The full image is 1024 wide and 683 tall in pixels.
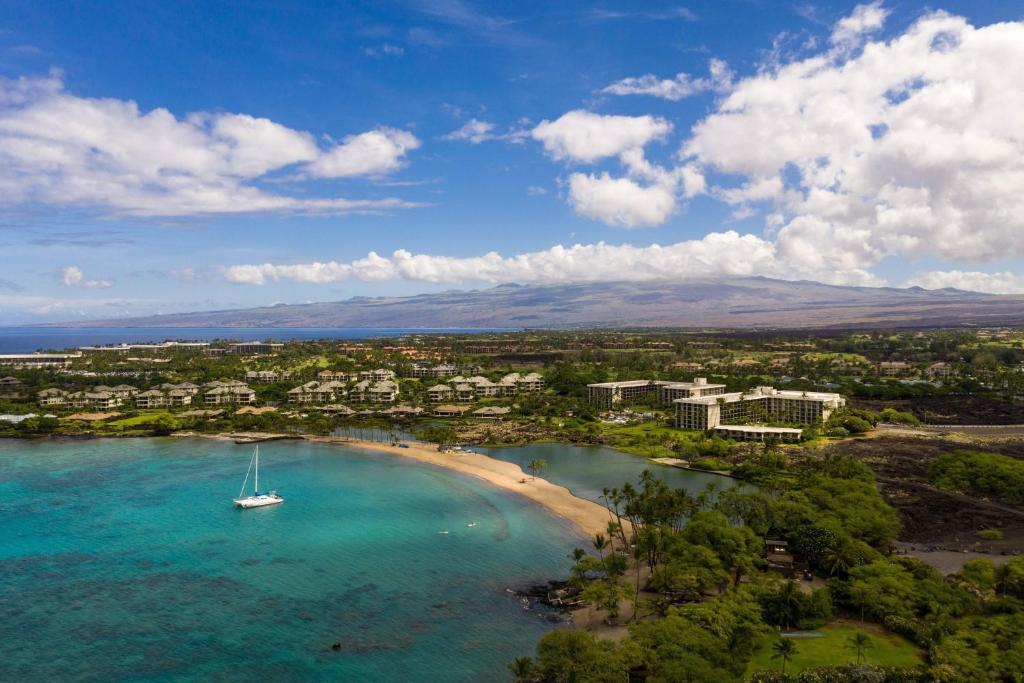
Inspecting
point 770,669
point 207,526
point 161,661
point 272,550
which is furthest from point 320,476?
point 770,669

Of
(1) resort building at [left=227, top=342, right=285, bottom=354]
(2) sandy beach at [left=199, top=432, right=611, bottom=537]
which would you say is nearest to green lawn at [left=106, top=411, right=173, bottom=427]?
(2) sandy beach at [left=199, top=432, right=611, bottom=537]

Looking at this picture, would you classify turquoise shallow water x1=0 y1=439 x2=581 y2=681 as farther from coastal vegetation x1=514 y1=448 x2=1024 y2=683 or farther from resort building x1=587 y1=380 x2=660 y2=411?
resort building x1=587 y1=380 x2=660 y2=411

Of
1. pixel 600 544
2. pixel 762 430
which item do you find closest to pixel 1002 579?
pixel 600 544

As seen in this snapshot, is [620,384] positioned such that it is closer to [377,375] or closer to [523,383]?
[523,383]

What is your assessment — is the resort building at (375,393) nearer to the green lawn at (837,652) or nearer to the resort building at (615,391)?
the resort building at (615,391)

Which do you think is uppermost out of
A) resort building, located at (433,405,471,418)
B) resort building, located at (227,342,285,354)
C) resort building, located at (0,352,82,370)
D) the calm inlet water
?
resort building, located at (0,352,82,370)

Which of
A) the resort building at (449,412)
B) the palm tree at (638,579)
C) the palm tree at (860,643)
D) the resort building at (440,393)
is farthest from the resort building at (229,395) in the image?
the palm tree at (860,643)
